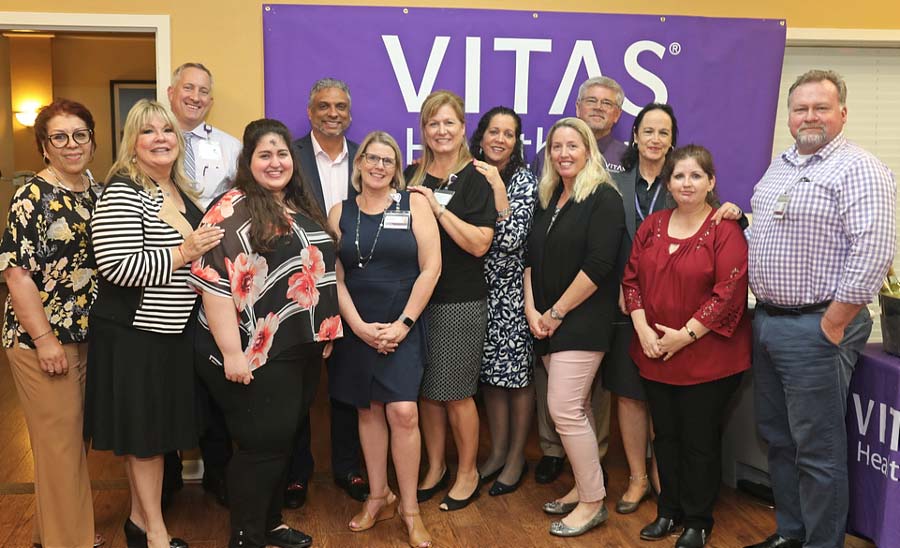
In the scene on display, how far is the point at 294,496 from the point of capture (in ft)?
11.2

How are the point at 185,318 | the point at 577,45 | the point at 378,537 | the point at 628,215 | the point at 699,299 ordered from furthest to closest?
1. the point at 577,45
2. the point at 628,215
3. the point at 378,537
4. the point at 699,299
5. the point at 185,318

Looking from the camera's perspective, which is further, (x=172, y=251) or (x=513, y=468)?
(x=513, y=468)

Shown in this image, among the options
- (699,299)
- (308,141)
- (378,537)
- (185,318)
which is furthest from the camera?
(308,141)

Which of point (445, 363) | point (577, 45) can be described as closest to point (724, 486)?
point (445, 363)

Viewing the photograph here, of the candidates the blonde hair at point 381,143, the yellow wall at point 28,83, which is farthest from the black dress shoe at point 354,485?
the yellow wall at point 28,83

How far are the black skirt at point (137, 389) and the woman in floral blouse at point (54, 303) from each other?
0.37 feet

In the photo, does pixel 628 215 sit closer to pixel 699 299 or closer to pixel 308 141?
pixel 699 299

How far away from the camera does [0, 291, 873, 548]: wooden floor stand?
3072 millimetres

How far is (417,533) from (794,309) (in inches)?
A: 62.7

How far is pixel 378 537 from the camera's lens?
3.09 m

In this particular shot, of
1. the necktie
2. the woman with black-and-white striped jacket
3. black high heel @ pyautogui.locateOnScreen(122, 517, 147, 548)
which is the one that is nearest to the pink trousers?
the woman with black-and-white striped jacket

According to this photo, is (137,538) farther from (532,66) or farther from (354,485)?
(532,66)

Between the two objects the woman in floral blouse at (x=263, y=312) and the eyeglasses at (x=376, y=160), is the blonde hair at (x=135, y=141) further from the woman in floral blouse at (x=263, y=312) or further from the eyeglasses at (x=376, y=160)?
the eyeglasses at (x=376, y=160)

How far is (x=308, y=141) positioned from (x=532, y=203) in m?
1.13
